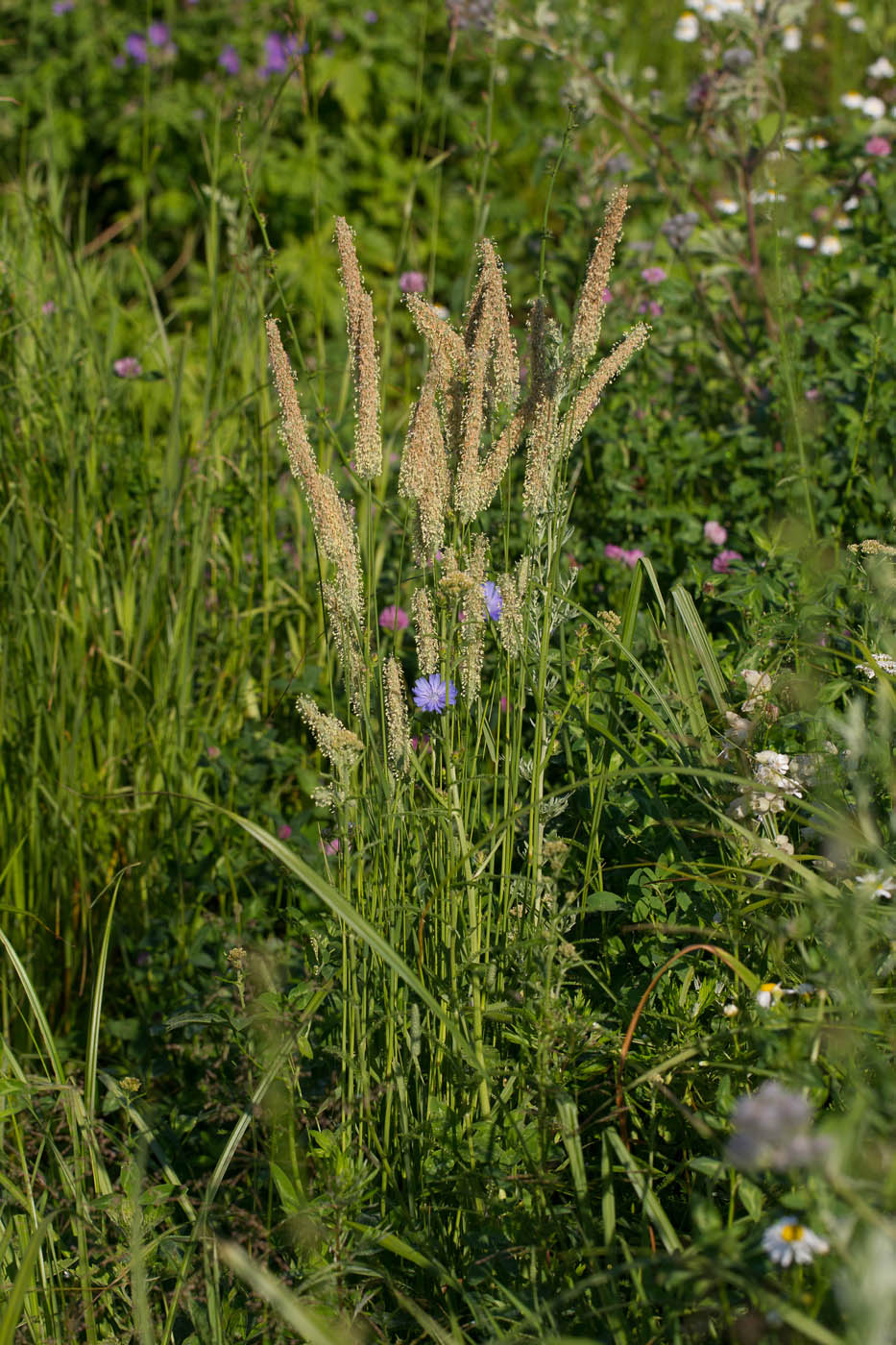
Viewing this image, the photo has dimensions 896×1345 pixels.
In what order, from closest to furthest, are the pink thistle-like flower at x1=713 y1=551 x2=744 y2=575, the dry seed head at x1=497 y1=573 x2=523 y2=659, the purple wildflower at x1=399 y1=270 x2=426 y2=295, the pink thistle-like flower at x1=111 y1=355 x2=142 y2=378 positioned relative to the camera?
the dry seed head at x1=497 y1=573 x2=523 y2=659, the pink thistle-like flower at x1=713 y1=551 x2=744 y2=575, the pink thistle-like flower at x1=111 y1=355 x2=142 y2=378, the purple wildflower at x1=399 y1=270 x2=426 y2=295

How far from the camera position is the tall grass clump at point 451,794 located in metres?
1.27

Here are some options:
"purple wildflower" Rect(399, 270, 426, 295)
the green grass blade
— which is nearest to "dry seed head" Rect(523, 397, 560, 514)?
the green grass blade

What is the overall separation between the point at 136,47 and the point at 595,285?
4.71 m

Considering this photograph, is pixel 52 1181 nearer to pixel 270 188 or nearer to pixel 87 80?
pixel 270 188

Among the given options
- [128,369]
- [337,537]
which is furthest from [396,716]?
[128,369]

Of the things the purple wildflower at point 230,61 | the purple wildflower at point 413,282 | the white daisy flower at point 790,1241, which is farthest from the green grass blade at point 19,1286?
the purple wildflower at point 230,61

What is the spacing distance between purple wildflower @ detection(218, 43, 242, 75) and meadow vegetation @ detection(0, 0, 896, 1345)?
2.06m

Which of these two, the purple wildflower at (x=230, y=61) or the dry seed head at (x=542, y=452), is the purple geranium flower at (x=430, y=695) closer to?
the dry seed head at (x=542, y=452)

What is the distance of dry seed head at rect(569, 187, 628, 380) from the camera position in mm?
1247

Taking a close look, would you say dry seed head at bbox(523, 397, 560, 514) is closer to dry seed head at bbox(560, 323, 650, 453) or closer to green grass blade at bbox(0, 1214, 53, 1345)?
dry seed head at bbox(560, 323, 650, 453)

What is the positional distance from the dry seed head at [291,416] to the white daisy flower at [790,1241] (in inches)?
32.2

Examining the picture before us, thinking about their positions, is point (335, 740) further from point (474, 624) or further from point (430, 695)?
point (430, 695)

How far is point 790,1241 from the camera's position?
0.98 meters

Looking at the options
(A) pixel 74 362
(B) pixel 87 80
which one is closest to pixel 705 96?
(A) pixel 74 362
